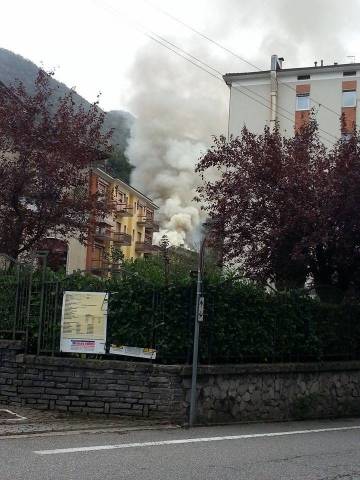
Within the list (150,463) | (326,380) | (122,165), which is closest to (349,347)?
(326,380)

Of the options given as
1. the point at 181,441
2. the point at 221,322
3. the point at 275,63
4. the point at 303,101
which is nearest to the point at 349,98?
the point at 303,101

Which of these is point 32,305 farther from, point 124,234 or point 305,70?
point 124,234

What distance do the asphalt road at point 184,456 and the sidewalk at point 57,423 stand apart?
1.52 ft

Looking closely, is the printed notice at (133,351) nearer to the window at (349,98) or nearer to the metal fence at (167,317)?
the metal fence at (167,317)

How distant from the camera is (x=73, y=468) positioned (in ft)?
22.7

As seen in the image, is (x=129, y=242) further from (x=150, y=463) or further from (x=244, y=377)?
(x=150, y=463)

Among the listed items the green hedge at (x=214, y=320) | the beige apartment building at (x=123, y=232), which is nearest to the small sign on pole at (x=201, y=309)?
the green hedge at (x=214, y=320)

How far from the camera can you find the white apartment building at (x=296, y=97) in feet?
145

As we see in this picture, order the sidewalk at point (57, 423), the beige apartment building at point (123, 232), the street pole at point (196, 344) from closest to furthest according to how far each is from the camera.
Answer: the sidewalk at point (57, 423) → the street pole at point (196, 344) → the beige apartment building at point (123, 232)

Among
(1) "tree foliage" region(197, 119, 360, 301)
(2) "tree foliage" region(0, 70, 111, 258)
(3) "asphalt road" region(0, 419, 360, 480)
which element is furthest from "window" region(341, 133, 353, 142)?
(3) "asphalt road" region(0, 419, 360, 480)

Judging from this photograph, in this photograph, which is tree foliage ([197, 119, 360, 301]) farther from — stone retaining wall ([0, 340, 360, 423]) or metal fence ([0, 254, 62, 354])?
metal fence ([0, 254, 62, 354])

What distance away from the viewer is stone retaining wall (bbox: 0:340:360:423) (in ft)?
35.9

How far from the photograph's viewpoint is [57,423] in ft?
33.3

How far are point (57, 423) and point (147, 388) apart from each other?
5.42ft
